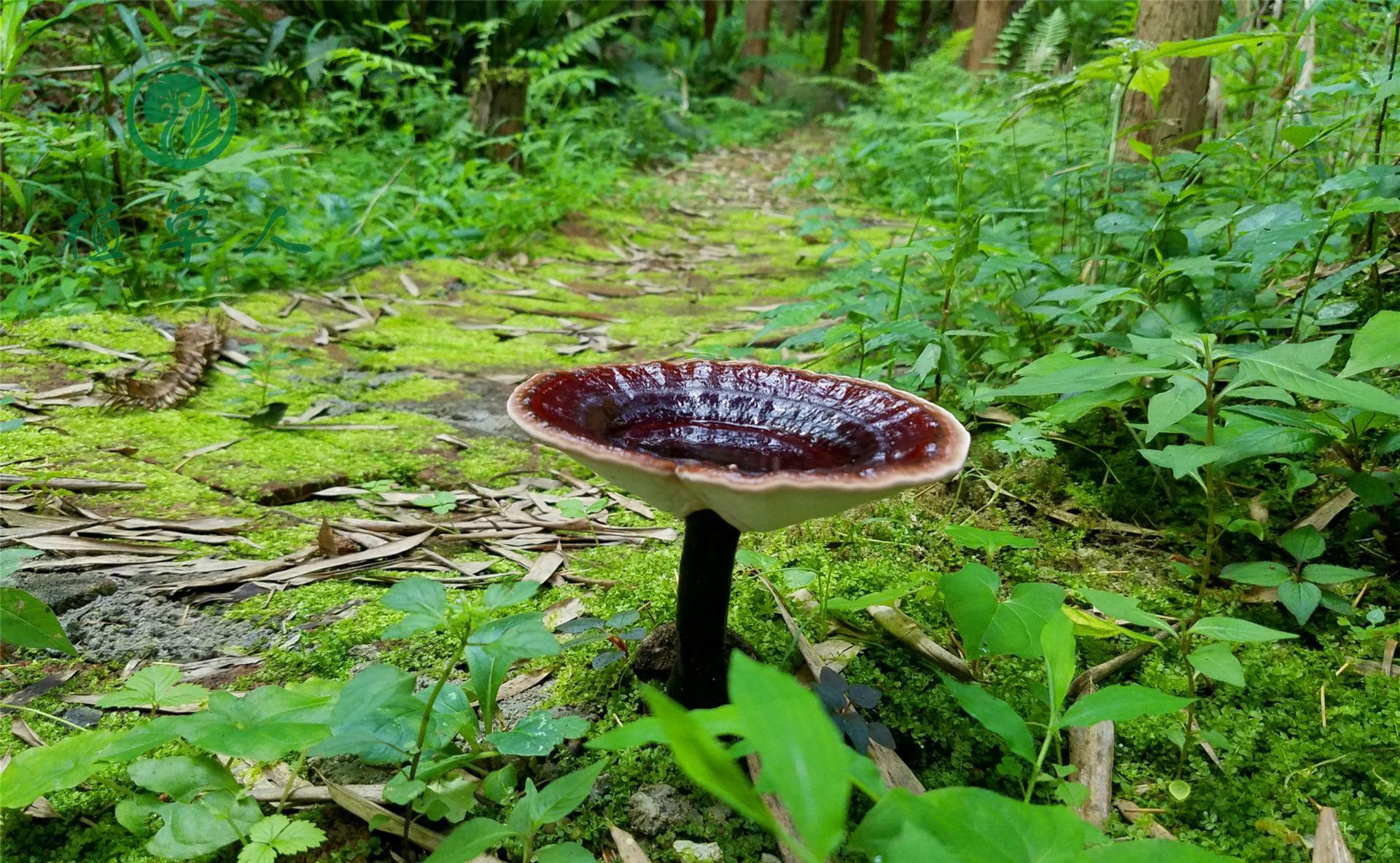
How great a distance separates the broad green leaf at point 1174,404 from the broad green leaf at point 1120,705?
571 millimetres

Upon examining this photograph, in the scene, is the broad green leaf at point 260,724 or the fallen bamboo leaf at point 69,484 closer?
the broad green leaf at point 260,724

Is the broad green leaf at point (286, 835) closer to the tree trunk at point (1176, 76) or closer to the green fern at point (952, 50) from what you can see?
the tree trunk at point (1176, 76)

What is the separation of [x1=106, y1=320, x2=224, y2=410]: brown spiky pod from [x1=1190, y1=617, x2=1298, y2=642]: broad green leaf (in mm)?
3509

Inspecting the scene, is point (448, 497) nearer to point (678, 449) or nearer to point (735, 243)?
point (678, 449)

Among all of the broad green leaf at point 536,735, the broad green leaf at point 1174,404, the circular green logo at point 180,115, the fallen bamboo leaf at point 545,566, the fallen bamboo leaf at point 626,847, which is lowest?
the fallen bamboo leaf at point 545,566

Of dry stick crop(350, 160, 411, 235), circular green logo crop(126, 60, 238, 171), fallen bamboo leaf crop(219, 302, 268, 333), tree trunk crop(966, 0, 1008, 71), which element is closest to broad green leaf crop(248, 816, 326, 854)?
fallen bamboo leaf crop(219, 302, 268, 333)

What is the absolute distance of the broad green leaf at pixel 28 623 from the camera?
1.55 metres

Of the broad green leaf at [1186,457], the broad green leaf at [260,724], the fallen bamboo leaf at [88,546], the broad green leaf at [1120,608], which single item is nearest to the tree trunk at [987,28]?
the broad green leaf at [1186,457]

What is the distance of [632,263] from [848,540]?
4316 millimetres

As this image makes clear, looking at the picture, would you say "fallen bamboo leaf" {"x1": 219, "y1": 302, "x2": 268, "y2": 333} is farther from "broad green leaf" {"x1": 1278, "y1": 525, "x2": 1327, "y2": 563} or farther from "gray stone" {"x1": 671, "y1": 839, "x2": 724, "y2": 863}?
"broad green leaf" {"x1": 1278, "y1": 525, "x2": 1327, "y2": 563}

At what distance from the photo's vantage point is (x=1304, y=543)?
193 centimetres

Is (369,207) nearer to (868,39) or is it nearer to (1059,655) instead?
(1059,655)

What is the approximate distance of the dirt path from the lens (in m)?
2.15

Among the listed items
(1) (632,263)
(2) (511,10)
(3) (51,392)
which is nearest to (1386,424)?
(3) (51,392)
